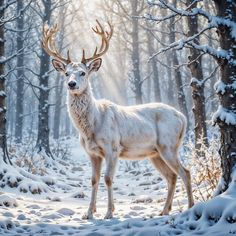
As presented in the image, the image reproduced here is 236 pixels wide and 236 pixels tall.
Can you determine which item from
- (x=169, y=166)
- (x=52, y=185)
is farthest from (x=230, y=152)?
(x=52, y=185)

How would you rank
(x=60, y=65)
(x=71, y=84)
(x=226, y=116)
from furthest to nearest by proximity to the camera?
1. (x=60, y=65)
2. (x=71, y=84)
3. (x=226, y=116)

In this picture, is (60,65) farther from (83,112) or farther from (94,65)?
(83,112)

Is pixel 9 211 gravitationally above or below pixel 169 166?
below

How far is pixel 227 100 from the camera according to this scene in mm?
5238

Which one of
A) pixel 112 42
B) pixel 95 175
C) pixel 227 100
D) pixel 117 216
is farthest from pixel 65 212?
pixel 112 42

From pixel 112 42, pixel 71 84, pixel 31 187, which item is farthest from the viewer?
pixel 112 42

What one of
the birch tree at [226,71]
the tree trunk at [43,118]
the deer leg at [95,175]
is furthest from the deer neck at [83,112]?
the tree trunk at [43,118]

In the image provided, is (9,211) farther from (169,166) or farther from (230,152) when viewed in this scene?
(230,152)

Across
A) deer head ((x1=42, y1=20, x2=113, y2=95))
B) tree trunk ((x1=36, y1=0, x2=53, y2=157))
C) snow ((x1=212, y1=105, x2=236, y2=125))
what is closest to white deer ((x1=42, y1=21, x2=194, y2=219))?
deer head ((x1=42, y1=20, x2=113, y2=95))

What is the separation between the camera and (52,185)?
1055cm

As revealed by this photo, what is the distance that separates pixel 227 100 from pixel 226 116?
224mm

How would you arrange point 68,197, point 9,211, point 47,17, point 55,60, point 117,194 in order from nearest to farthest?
point 9,211, point 55,60, point 68,197, point 117,194, point 47,17

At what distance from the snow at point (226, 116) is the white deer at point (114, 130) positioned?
202 centimetres

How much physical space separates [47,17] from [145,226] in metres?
13.4
